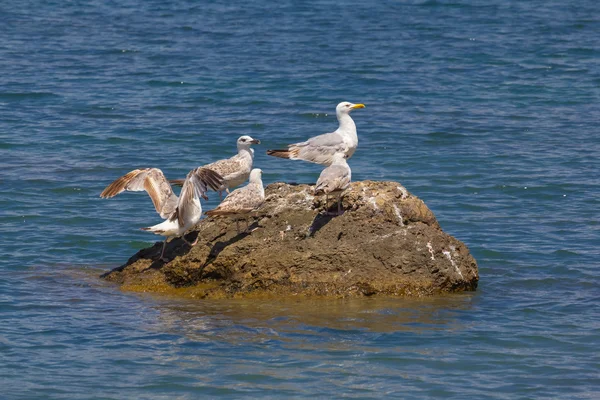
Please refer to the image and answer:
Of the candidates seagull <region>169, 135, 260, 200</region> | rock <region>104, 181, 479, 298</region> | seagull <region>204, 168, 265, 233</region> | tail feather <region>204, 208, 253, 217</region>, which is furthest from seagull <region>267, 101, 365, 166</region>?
tail feather <region>204, 208, 253, 217</region>

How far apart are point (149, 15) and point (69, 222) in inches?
714

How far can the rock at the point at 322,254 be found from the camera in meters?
10.5

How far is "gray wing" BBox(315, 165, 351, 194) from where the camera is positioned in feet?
33.8

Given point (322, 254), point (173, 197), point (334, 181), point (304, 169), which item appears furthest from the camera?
point (304, 169)

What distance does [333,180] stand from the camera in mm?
10336

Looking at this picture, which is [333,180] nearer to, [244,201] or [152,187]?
[244,201]

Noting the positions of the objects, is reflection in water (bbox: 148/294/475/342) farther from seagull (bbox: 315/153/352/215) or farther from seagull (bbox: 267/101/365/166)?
seagull (bbox: 267/101/365/166)

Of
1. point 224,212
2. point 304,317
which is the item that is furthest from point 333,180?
point 304,317

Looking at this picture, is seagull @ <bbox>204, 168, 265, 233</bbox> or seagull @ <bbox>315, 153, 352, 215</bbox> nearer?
seagull @ <bbox>315, 153, 352, 215</bbox>

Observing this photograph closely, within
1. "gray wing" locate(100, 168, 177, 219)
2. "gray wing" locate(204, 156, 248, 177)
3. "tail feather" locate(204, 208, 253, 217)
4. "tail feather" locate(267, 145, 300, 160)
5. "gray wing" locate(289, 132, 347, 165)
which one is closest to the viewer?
"tail feather" locate(204, 208, 253, 217)

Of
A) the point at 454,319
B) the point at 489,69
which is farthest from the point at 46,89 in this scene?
the point at 454,319

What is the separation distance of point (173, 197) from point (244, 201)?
38.4 inches

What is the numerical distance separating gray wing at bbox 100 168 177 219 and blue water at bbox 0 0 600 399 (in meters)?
0.99

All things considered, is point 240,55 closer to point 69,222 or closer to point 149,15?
point 149,15
